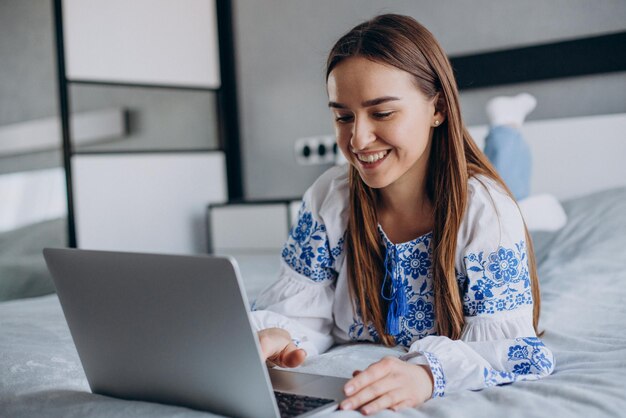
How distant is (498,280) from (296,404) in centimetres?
40

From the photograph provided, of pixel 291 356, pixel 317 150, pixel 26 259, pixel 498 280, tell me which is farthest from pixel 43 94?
pixel 498 280

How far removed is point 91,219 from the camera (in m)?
3.45

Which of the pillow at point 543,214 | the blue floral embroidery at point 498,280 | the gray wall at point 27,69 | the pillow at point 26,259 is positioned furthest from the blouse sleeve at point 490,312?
the gray wall at point 27,69

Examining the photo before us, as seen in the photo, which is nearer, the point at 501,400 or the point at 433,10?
the point at 501,400

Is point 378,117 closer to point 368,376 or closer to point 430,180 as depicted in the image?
point 430,180

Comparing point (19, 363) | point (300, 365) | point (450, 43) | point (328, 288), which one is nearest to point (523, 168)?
point (450, 43)

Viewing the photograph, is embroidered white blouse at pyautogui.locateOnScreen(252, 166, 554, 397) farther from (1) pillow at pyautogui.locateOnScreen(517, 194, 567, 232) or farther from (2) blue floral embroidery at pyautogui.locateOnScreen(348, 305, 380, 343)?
(1) pillow at pyautogui.locateOnScreen(517, 194, 567, 232)

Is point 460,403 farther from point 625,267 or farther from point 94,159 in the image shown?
point 94,159

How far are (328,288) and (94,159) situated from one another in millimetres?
2479

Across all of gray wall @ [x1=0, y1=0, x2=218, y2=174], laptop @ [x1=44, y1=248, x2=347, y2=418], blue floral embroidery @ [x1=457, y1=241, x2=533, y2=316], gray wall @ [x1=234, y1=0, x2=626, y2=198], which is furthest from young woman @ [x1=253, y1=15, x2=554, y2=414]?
gray wall @ [x1=0, y1=0, x2=218, y2=174]

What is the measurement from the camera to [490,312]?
104 centimetres

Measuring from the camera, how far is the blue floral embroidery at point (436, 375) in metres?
0.92

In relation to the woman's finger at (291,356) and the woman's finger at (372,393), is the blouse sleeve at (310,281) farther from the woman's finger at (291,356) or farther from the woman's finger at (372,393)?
the woman's finger at (372,393)

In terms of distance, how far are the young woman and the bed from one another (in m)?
0.05
